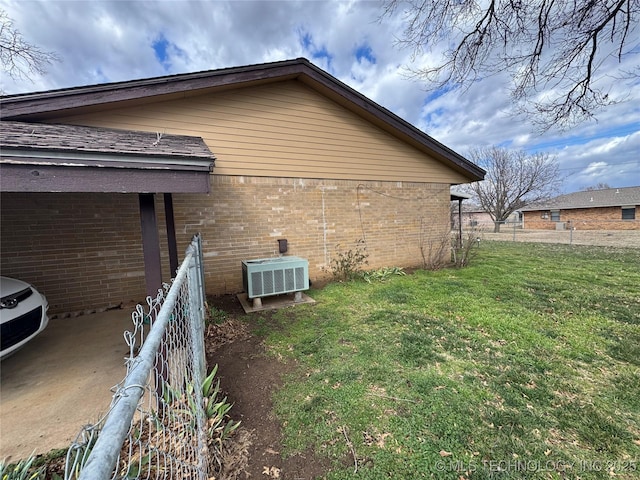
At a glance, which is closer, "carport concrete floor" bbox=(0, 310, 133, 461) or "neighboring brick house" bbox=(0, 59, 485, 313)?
"carport concrete floor" bbox=(0, 310, 133, 461)

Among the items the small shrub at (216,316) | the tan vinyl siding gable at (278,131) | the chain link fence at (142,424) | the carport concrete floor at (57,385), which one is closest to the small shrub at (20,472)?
the carport concrete floor at (57,385)

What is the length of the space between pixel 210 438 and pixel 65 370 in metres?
2.25

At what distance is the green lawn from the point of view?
2.10 metres

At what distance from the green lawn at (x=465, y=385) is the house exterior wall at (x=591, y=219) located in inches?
1338

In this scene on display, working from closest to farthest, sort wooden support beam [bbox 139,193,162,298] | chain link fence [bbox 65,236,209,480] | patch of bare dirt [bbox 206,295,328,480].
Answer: chain link fence [bbox 65,236,209,480], patch of bare dirt [bbox 206,295,328,480], wooden support beam [bbox 139,193,162,298]

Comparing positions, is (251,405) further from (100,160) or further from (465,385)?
(100,160)

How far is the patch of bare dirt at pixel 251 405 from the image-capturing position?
2041mm

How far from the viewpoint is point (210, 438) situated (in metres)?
2.22

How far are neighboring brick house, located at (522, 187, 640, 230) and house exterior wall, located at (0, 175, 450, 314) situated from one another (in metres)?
32.8

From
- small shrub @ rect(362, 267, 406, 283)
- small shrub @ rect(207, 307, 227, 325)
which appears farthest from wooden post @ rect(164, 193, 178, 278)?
small shrub @ rect(362, 267, 406, 283)

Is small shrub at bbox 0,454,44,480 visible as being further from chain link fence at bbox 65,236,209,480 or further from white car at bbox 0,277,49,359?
white car at bbox 0,277,49,359

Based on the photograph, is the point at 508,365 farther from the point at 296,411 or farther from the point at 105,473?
the point at 105,473

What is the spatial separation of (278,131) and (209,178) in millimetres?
3878


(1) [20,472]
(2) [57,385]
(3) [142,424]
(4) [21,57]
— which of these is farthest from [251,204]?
(4) [21,57]
